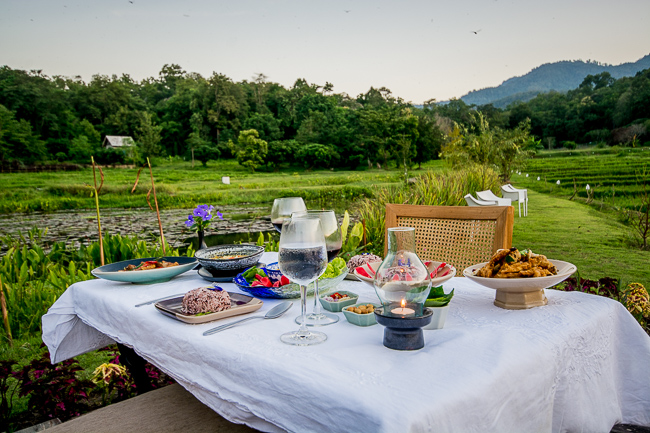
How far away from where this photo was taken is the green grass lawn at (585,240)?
458cm

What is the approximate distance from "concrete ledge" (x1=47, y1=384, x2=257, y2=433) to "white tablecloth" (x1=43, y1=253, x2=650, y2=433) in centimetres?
4

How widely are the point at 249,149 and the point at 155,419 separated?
79.7 feet

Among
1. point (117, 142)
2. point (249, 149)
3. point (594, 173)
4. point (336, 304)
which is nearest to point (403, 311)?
point (336, 304)

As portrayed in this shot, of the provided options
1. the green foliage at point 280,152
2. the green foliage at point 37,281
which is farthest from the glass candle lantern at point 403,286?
the green foliage at point 280,152

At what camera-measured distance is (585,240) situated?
6.13 meters

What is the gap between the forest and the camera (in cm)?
1638

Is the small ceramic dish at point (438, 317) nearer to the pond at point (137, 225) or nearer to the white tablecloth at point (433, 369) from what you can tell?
the white tablecloth at point (433, 369)

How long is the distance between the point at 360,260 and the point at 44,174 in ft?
71.9

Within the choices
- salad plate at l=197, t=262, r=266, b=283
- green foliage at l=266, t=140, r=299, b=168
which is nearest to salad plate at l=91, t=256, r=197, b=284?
salad plate at l=197, t=262, r=266, b=283

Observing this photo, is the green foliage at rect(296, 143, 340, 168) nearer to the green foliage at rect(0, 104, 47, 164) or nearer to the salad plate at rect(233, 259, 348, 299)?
the green foliage at rect(0, 104, 47, 164)

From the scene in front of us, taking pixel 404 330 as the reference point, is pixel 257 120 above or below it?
above

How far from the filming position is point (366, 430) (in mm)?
496

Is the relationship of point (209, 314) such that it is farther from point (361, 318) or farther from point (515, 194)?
point (515, 194)

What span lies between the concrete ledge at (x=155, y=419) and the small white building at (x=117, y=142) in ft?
75.3
